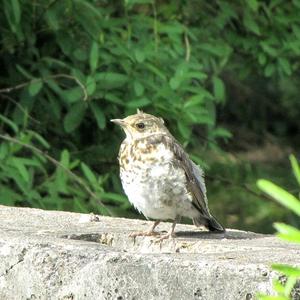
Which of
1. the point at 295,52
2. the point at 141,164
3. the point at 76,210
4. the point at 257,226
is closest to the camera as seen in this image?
the point at 141,164

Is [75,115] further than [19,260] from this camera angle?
Yes

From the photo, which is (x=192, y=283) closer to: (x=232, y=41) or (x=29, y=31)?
(x=29, y=31)

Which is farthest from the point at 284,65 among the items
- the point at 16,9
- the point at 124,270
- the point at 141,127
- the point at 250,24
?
the point at 124,270

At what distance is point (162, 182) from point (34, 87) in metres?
2.53

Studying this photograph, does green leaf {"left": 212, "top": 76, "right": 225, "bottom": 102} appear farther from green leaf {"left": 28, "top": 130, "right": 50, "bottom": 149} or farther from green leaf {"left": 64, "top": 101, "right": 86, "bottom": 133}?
green leaf {"left": 28, "top": 130, "right": 50, "bottom": 149}

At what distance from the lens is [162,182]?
→ 18.9 ft

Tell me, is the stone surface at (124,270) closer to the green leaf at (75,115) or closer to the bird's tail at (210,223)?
the bird's tail at (210,223)

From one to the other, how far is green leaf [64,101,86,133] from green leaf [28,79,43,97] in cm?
29

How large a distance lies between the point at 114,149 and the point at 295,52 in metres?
1.79

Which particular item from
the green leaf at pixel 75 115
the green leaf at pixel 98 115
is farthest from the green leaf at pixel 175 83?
the green leaf at pixel 75 115

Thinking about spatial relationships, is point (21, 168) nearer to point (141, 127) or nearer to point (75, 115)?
point (75, 115)

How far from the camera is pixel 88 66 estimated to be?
28.0 ft

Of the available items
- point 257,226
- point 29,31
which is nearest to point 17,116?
point 29,31

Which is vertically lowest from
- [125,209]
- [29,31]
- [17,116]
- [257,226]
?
[257,226]
